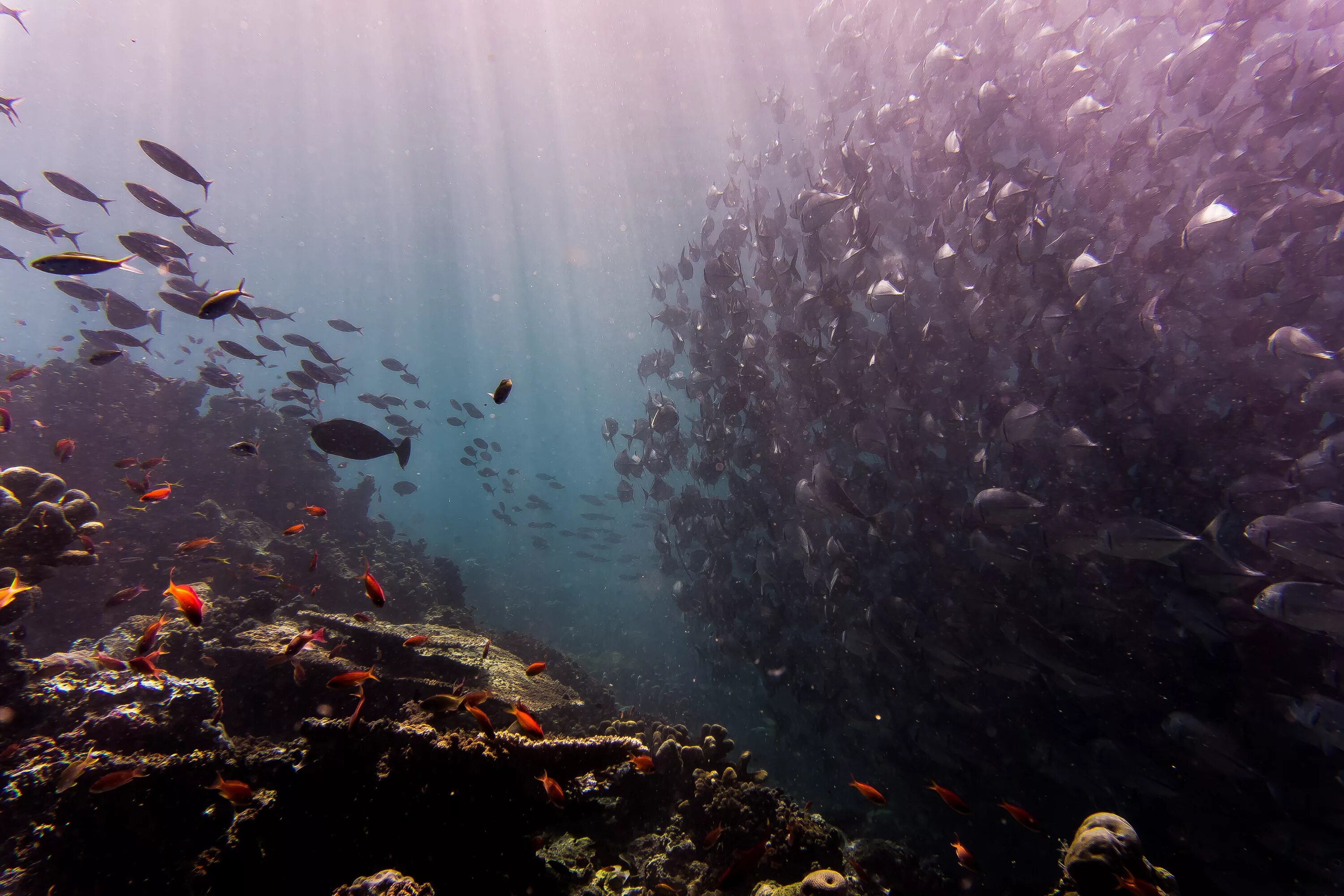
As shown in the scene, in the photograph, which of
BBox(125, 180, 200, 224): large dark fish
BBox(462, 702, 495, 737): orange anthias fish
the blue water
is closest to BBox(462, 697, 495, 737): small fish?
BBox(462, 702, 495, 737): orange anthias fish

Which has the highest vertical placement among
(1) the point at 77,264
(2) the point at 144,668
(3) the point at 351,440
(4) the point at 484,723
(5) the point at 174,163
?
(5) the point at 174,163

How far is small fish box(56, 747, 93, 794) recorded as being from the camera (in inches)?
113

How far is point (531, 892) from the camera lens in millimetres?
2711

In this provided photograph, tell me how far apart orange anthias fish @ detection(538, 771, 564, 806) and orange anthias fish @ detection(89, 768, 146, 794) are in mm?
2532

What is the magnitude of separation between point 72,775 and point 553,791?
3.15 meters

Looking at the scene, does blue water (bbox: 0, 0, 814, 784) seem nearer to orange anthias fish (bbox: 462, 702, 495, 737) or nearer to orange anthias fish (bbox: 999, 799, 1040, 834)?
orange anthias fish (bbox: 999, 799, 1040, 834)

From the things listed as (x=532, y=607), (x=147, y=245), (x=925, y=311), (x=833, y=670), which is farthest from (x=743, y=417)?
(x=532, y=607)

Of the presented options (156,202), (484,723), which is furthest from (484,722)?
(156,202)

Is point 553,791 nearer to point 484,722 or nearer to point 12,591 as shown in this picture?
point 484,722

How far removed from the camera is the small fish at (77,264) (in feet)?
12.7

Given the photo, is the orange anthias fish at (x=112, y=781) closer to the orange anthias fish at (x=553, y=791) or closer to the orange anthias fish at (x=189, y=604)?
the orange anthias fish at (x=189, y=604)

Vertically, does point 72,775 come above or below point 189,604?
below

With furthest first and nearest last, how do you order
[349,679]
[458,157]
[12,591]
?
[458,157] < [12,591] < [349,679]

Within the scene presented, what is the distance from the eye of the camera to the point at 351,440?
4.81 meters
